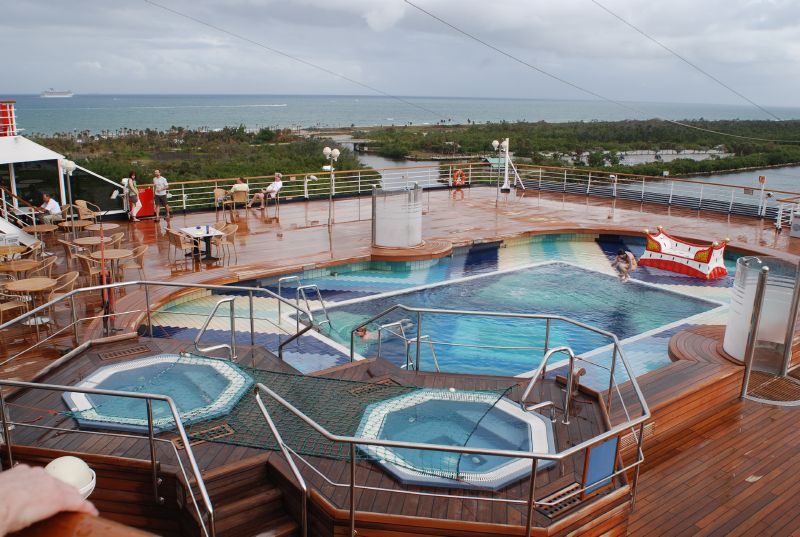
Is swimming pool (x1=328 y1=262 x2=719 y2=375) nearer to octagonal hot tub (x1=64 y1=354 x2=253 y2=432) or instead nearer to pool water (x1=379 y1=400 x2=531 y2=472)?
pool water (x1=379 y1=400 x2=531 y2=472)

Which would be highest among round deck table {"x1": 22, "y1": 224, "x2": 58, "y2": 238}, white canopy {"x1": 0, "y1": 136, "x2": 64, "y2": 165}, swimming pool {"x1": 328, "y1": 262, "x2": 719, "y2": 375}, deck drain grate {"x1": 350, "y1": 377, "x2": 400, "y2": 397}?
white canopy {"x1": 0, "y1": 136, "x2": 64, "y2": 165}

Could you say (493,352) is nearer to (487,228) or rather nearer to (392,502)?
(392,502)

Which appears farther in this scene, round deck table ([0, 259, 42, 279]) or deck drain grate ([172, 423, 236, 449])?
round deck table ([0, 259, 42, 279])

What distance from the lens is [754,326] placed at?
5727 mm

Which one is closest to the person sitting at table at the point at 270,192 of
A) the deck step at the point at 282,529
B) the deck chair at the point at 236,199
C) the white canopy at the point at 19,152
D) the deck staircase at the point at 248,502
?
the deck chair at the point at 236,199

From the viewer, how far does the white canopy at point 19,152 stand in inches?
454

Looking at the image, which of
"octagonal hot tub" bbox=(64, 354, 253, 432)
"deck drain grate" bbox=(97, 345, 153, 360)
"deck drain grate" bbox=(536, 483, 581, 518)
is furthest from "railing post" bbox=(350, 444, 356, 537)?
"deck drain grate" bbox=(97, 345, 153, 360)

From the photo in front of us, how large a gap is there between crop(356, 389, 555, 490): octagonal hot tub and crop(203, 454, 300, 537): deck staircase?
599 millimetres

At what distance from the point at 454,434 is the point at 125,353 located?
295 centimetres

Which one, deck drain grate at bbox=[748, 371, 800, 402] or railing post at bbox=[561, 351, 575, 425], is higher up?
railing post at bbox=[561, 351, 575, 425]

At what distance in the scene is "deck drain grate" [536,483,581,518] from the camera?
3.47 metres

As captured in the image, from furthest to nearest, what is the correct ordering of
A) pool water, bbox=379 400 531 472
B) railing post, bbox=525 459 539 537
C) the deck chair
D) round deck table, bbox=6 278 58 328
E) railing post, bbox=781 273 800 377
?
the deck chair, round deck table, bbox=6 278 58 328, railing post, bbox=781 273 800 377, pool water, bbox=379 400 531 472, railing post, bbox=525 459 539 537

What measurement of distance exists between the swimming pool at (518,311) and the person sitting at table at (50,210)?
5.77 meters

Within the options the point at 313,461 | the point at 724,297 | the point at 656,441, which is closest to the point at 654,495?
the point at 656,441
